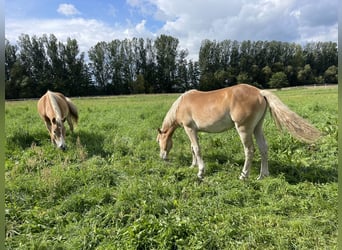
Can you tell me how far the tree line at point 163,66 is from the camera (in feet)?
164

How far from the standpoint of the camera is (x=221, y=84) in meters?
53.1

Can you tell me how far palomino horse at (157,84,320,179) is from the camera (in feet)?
15.8

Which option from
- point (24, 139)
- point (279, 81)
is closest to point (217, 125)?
point (24, 139)

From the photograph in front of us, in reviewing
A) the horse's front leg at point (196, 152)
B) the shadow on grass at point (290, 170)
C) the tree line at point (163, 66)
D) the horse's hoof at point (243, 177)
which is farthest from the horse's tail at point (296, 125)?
the tree line at point (163, 66)

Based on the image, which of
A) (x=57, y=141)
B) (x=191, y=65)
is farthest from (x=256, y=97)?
(x=191, y=65)

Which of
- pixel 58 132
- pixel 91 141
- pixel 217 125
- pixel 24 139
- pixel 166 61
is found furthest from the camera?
pixel 166 61

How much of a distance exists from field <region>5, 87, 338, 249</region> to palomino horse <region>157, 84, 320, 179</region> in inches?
22.3

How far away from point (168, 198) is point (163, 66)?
58.5 metres

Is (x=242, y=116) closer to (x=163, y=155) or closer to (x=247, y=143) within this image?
(x=247, y=143)

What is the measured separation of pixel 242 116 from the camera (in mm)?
4945

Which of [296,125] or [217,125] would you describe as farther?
[217,125]

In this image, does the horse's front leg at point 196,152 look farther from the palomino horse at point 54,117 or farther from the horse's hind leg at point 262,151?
the palomino horse at point 54,117

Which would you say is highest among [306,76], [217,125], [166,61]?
[166,61]

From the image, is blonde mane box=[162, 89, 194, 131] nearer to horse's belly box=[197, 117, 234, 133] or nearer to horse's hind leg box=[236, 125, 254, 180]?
horse's belly box=[197, 117, 234, 133]
